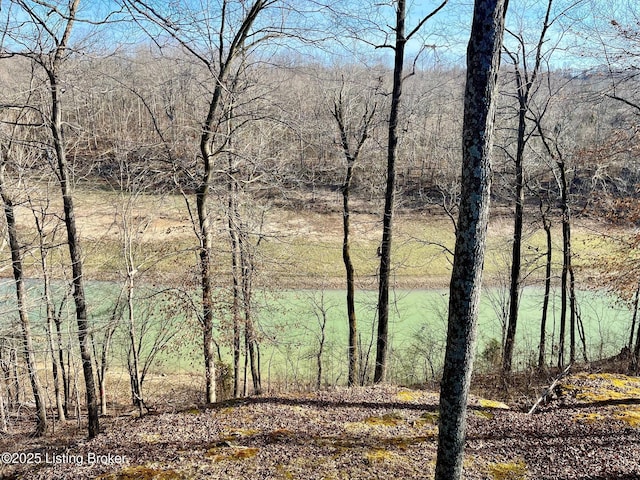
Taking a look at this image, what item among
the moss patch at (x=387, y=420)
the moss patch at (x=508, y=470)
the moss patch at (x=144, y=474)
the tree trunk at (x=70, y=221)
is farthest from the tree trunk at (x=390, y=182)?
the tree trunk at (x=70, y=221)

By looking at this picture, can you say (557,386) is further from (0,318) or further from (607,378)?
(0,318)

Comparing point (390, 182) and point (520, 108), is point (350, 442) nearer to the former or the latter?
point (390, 182)

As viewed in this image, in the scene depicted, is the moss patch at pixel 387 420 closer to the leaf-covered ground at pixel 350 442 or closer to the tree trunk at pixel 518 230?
the leaf-covered ground at pixel 350 442

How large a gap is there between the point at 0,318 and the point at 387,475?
19.6 feet

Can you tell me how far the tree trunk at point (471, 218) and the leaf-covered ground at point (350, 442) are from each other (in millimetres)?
1432

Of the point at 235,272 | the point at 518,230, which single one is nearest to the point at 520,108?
the point at 518,230

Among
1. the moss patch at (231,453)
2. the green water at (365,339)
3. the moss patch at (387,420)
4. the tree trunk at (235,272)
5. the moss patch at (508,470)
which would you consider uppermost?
the tree trunk at (235,272)

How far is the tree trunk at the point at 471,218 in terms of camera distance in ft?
10.1

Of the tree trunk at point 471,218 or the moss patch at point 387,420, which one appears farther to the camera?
the moss patch at point 387,420

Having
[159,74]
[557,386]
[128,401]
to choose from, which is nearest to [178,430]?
[557,386]

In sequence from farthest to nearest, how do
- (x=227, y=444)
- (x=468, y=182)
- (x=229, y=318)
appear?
(x=229, y=318)
(x=227, y=444)
(x=468, y=182)

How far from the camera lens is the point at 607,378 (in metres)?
7.58

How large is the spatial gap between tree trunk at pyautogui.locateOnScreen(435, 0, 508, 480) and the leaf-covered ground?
56.4 inches

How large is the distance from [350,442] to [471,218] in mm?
3356
